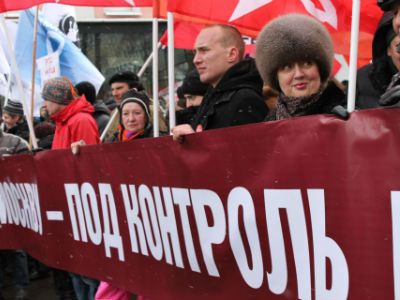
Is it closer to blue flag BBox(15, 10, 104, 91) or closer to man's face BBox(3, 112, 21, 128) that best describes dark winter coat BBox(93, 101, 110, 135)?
blue flag BBox(15, 10, 104, 91)

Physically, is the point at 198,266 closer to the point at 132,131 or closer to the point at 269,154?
the point at 269,154

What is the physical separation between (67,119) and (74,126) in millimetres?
139

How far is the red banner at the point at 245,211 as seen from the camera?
6.89 feet

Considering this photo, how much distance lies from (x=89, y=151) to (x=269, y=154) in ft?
5.89

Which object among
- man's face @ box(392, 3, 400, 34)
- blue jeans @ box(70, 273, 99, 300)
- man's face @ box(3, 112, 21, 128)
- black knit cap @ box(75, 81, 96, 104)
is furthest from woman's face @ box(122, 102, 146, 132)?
man's face @ box(3, 112, 21, 128)

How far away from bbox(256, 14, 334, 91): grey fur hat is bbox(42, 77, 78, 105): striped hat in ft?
9.15

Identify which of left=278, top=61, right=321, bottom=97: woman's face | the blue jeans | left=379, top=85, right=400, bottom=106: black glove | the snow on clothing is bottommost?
the blue jeans

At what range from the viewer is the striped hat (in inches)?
217

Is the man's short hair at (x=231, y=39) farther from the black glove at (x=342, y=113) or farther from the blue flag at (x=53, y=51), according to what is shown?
the blue flag at (x=53, y=51)

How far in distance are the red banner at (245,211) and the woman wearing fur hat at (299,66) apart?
371mm

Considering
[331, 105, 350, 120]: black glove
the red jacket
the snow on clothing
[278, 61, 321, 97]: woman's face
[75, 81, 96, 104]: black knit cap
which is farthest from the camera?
[75, 81, 96, 104]: black knit cap

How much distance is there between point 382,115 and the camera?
205 centimetres

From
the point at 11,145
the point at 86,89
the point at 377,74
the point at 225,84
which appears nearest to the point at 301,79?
the point at 377,74

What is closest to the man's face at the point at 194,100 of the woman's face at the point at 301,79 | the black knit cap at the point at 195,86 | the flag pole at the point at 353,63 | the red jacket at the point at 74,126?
the black knit cap at the point at 195,86
